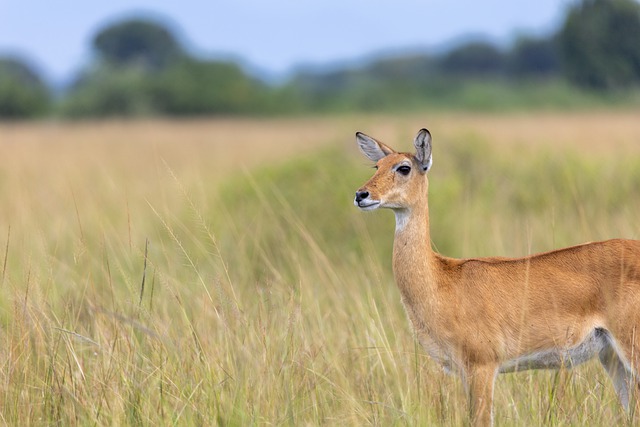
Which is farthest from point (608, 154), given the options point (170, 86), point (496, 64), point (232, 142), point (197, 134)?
point (496, 64)

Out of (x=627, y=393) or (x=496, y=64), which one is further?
(x=496, y=64)

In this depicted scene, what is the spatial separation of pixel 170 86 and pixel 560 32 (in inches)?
1017

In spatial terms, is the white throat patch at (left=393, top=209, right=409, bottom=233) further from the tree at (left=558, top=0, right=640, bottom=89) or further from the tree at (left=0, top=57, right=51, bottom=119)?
the tree at (left=0, top=57, right=51, bottom=119)

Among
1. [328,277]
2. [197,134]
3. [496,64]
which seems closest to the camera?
[328,277]

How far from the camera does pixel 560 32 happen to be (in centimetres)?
1797

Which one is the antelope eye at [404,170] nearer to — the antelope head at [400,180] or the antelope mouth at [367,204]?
the antelope head at [400,180]

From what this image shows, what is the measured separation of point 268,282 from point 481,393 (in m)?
0.96

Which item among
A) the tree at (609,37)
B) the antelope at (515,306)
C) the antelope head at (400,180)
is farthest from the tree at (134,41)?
the antelope at (515,306)

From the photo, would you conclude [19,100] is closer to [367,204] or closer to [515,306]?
[367,204]

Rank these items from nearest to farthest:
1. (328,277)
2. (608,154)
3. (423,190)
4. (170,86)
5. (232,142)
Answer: (423,190)
(328,277)
(608,154)
(232,142)
(170,86)

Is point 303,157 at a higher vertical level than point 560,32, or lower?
lower

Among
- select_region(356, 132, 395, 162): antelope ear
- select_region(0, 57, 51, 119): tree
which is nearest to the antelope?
select_region(356, 132, 395, 162): antelope ear

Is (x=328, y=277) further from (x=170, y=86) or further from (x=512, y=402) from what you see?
(x=170, y=86)

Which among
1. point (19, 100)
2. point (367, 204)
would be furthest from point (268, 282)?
point (19, 100)
